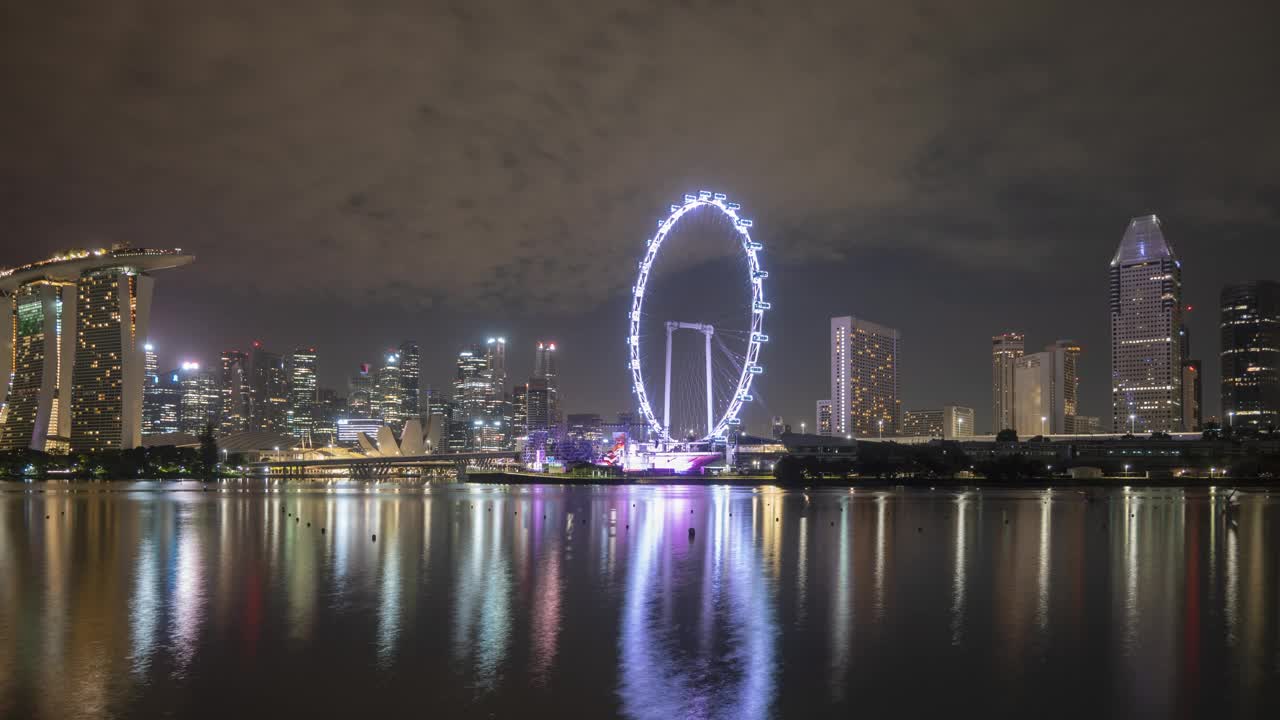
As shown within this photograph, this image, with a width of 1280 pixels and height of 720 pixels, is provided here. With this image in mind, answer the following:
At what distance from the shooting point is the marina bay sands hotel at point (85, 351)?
18950cm

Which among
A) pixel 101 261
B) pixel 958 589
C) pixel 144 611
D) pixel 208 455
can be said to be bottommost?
pixel 208 455

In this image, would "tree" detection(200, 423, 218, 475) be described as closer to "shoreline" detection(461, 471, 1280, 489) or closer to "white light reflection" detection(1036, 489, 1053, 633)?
"shoreline" detection(461, 471, 1280, 489)

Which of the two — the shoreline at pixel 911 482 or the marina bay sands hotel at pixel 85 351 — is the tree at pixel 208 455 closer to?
the marina bay sands hotel at pixel 85 351

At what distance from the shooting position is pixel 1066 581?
31.8m

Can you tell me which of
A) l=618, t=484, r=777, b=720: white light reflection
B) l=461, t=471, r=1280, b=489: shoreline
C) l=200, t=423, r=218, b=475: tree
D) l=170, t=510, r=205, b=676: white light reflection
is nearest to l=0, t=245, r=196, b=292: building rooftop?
l=200, t=423, r=218, b=475: tree

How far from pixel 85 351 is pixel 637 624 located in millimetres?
203917

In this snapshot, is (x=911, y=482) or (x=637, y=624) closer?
(x=637, y=624)

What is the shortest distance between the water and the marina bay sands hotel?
160704 mm

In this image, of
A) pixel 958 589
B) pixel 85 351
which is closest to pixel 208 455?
pixel 85 351

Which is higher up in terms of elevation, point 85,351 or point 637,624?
point 85,351

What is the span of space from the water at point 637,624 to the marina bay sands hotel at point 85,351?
527 feet

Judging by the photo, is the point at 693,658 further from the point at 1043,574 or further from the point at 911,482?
the point at 911,482

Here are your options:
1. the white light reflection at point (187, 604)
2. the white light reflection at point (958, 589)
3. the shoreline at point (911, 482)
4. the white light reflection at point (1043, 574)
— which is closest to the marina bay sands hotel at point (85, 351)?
the shoreline at point (911, 482)

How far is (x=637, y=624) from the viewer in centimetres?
2370
